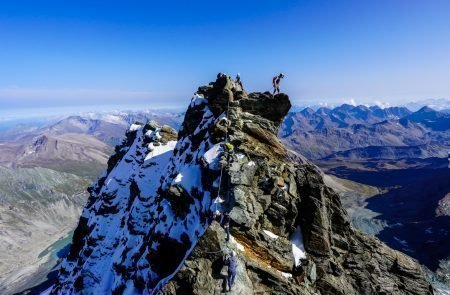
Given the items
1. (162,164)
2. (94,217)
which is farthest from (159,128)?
(94,217)

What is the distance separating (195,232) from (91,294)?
3531 centimetres

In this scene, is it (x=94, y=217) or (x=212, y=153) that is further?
(x=94, y=217)

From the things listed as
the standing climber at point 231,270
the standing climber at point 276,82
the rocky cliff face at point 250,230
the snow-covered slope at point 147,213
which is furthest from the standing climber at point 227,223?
the standing climber at point 276,82

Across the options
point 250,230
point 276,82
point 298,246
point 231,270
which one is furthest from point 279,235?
point 276,82

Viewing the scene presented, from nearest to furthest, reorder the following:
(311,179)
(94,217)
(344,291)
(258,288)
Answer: (258,288) < (344,291) < (311,179) < (94,217)

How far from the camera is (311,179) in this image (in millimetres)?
39156

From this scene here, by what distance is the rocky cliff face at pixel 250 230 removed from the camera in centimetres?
2936

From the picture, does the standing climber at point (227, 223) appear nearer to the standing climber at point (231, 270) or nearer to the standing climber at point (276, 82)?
the standing climber at point (231, 270)

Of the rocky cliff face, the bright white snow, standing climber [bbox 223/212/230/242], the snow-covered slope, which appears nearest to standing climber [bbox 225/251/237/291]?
the rocky cliff face

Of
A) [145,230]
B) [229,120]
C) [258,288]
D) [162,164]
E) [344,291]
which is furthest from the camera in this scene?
[162,164]

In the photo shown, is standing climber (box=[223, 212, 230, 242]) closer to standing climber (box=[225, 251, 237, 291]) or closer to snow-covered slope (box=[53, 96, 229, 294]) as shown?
standing climber (box=[225, 251, 237, 291])

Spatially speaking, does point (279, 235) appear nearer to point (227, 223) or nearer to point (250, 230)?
point (250, 230)

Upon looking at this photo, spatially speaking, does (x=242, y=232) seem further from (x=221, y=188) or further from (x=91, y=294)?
(x=91, y=294)

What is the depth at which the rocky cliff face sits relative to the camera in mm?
29359
